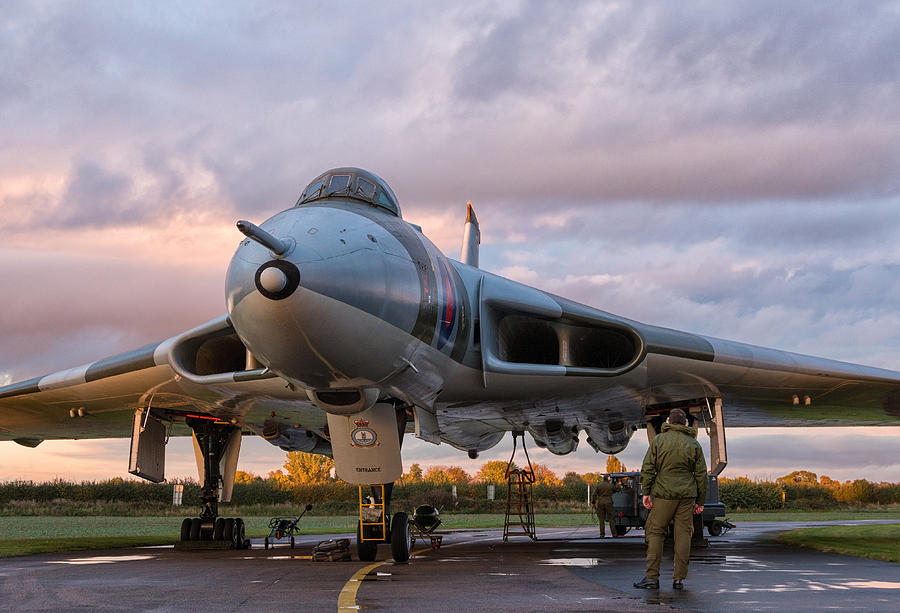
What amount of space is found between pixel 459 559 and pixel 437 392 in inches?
78.7

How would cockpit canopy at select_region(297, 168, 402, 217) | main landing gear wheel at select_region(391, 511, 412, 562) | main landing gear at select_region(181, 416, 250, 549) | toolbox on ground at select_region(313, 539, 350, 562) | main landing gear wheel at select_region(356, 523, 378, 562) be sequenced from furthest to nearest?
main landing gear at select_region(181, 416, 250, 549)
toolbox on ground at select_region(313, 539, 350, 562)
main landing gear wheel at select_region(356, 523, 378, 562)
main landing gear wheel at select_region(391, 511, 412, 562)
cockpit canopy at select_region(297, 168, 402, 217)

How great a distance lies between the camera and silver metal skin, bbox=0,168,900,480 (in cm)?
731

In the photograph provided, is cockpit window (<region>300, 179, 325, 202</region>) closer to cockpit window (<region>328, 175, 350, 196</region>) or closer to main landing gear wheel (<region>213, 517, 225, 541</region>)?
cockpit window (<region>328, 175, 350, 196</region>)

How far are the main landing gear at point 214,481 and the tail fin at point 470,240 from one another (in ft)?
17.2

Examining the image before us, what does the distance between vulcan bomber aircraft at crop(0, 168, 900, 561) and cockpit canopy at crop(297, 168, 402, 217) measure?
0.02 m

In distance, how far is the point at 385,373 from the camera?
27.1ft

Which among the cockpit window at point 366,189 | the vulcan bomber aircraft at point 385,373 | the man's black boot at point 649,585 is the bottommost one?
the man's black boot at point 649,585

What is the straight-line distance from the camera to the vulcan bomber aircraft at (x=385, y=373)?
737 cm

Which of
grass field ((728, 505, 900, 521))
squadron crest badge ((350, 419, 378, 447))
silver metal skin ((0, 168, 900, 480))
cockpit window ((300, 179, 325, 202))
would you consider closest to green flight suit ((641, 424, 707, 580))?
silver metal skin ((0, 168, 900, 480))

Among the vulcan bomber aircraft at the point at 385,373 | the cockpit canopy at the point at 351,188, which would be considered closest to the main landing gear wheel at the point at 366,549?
the vulcan bomber aircraft at the point at 385,373

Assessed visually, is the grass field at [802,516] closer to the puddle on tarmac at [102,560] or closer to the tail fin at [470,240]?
the tail fin at [470,240]

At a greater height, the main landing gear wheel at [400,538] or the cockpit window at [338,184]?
the cockpit window at [338,184]

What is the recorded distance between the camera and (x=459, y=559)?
10.4 meters

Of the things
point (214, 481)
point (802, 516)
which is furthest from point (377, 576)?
point (802, 516)
